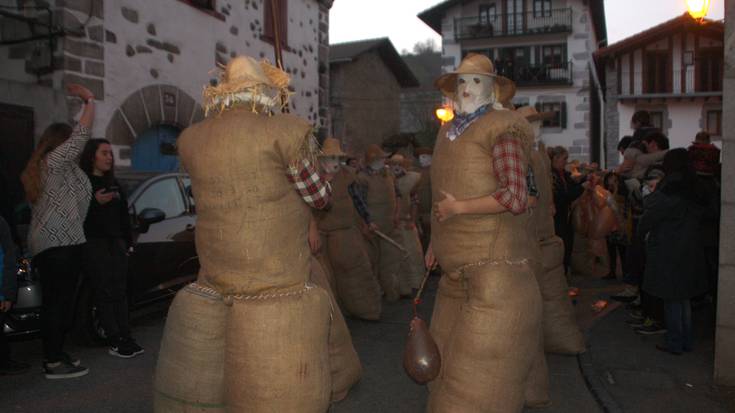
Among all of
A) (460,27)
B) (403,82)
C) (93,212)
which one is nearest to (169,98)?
(93,212)

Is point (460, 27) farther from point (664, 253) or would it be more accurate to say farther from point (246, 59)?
point (246, 59)

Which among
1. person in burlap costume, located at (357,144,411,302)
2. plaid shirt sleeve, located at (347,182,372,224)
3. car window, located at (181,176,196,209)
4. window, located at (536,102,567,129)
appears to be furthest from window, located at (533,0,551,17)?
car window, located at (181,176,196,209)

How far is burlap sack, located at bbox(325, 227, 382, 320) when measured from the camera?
704 centimetres

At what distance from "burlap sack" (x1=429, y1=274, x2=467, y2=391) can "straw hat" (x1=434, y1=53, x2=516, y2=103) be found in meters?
1.07

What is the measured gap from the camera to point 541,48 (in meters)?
36.2

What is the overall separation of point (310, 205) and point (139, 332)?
4253 mm

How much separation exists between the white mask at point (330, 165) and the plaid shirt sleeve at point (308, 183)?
3981 mm

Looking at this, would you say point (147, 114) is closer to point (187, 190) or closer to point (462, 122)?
point (187, 190)

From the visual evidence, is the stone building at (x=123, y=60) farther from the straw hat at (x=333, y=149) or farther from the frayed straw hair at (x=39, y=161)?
the frayed straw hair at (x=39, y=161)

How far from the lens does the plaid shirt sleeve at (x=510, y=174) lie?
3.46 m

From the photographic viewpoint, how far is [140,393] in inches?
200

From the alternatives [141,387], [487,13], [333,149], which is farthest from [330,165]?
[487,13]

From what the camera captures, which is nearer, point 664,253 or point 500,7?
point 664,253

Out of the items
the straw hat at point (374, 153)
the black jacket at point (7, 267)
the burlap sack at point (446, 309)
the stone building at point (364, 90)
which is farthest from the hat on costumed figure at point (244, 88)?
the stone building at point (364, 90)
